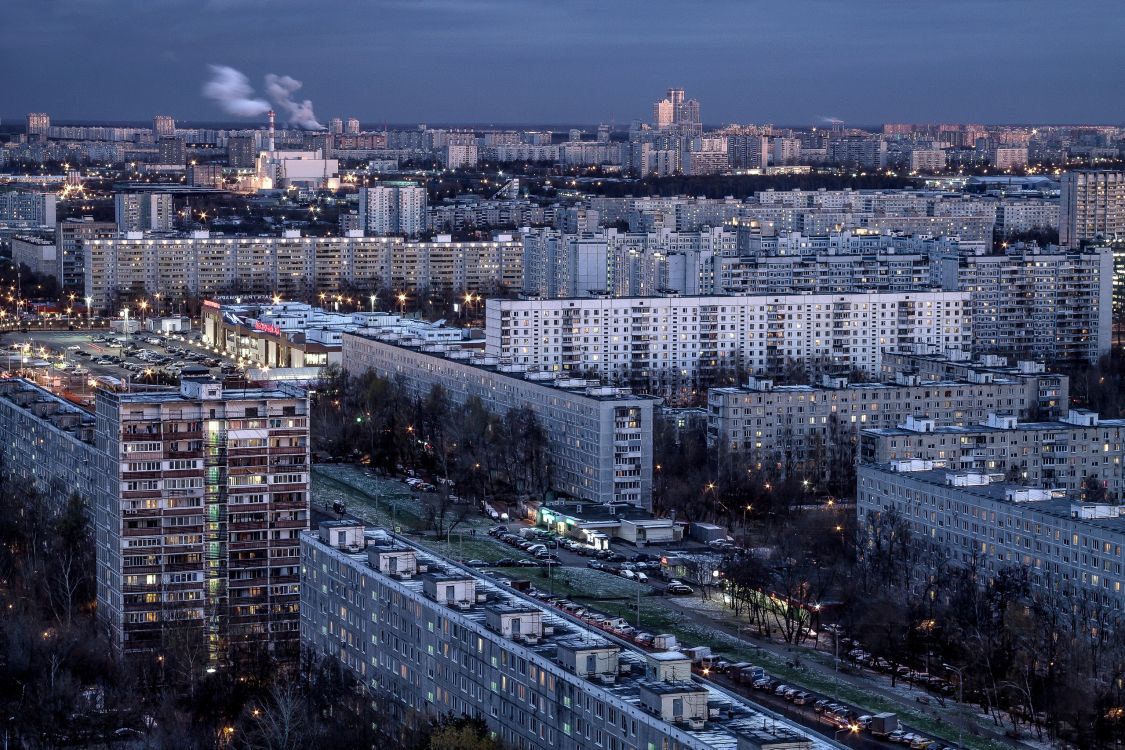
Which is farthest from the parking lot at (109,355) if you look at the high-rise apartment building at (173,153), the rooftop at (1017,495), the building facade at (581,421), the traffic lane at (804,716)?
the high-rise apartment building at (173,153)

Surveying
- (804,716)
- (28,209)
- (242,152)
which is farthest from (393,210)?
(804,716)

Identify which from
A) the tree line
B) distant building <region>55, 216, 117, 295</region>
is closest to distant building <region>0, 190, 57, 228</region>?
distant building <region>55, 216, 117, 295</region>

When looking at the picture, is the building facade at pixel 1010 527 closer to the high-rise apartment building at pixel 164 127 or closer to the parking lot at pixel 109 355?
the parking lot at pixel 109 355

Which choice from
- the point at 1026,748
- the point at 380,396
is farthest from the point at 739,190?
the point at 1026,748

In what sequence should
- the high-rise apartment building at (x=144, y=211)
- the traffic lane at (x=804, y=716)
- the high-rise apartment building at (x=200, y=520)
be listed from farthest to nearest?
the high-rise apartment building at (x=144, y=211), the high-rise apartment building at (x=200, y=520), the traffic lane at (x=804, y=716)

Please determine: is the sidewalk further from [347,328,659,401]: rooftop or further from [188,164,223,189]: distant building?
[188,164,223,189]: distant building

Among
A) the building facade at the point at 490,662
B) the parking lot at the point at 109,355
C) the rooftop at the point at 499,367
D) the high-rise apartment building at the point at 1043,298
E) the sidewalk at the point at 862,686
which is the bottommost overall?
the sidewalk at the point at 862,686
